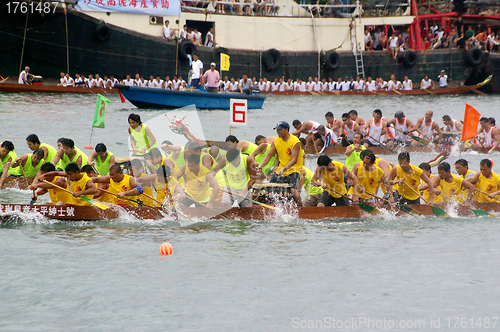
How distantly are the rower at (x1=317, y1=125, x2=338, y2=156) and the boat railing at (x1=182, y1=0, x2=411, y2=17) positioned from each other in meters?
17.4

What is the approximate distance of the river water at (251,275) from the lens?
7.56 m

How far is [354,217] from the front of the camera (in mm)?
11570

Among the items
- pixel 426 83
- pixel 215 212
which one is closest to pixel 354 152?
pixel 215 212

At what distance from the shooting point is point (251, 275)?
8.92m

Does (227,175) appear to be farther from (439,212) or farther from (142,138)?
(439,212)

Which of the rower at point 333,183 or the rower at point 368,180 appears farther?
the rower at point 368,180

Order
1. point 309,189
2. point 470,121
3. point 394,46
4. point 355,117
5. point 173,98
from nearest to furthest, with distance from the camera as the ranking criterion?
point 309,189, point 470,121, point 355,117, point 173,98, point 394,46

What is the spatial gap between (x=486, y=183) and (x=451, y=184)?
0.73 meters

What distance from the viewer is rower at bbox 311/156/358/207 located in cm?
1141

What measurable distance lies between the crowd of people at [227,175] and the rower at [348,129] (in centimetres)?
525

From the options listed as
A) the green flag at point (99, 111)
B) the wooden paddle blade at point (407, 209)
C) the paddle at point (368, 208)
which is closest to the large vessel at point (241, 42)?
the green flag at point (99, 111)

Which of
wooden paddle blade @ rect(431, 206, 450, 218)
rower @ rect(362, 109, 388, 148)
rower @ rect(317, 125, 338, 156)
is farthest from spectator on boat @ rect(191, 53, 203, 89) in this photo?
wooden paddle blade @ rect(431, 206, 450, 218)

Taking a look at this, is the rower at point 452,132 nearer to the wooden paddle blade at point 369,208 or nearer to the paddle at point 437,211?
the paddle at point 437,211

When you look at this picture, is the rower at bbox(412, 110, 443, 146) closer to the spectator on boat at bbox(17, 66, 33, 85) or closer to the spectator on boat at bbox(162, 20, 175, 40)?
the spectator on boat at bbox(162, 20, 175, 40)
